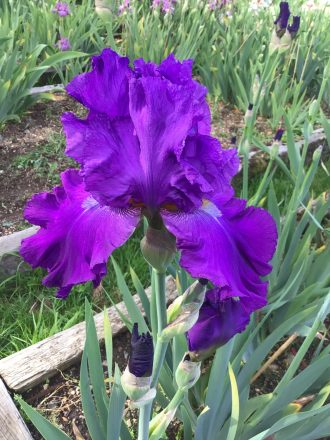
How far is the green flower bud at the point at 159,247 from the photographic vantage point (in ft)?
2.33

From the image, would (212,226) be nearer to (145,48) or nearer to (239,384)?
(239,384)

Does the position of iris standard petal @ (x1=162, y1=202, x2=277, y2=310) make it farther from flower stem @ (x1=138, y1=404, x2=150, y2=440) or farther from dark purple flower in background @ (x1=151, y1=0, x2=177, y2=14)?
dark purple flower in background @ (x1=151, y1=0, x2=177, y2=14)

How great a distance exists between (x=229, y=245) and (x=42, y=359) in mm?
1045

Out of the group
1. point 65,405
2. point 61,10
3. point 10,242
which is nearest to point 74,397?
point 65,405

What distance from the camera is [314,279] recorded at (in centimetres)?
175

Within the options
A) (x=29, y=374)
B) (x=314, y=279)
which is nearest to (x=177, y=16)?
(x=314, y=279)

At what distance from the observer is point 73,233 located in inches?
28.5

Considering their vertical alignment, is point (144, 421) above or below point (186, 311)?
below

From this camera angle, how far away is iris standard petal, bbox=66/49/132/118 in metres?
0.68

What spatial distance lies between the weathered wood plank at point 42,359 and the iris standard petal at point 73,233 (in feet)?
2.66

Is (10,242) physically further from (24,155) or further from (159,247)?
(159,247)

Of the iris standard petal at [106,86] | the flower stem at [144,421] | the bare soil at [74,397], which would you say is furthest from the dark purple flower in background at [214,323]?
the bare soil at [74,397]

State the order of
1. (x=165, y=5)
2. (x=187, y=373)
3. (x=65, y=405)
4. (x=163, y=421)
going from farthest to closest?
1. (x=165, y=5)
2. (x=65, y=405)
3. (x=163, y=421)
4. (x=187, y=373)

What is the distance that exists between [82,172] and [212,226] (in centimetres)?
22
